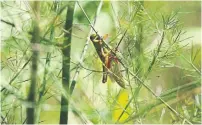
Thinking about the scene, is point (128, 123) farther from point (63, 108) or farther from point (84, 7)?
point (84, 7)

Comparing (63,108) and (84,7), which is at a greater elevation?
(84,7)

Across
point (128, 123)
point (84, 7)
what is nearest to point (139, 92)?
point (128, 123)

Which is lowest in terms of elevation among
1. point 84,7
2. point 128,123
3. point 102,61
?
point 128,123

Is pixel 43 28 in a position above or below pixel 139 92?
above

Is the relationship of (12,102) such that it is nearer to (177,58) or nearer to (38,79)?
(38,79)

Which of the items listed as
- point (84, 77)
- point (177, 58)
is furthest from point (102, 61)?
point (177, 58)
